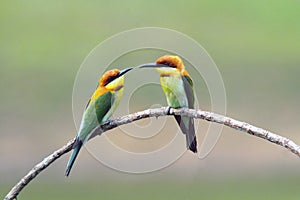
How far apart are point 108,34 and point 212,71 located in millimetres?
6070

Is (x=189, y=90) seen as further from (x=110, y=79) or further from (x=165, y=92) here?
(x=110, y=79)

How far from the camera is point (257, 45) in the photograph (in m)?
8.00

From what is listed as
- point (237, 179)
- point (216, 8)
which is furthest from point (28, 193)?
point (216, 8)

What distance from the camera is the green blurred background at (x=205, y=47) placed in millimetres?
6773

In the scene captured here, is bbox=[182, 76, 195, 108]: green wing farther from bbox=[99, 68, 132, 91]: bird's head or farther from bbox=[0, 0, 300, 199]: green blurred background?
bbox=[0, 0, 300, 199]: green blurred background

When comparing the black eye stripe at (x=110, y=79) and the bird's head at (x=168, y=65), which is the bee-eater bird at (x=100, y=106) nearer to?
the black eye stripe at (x=110, y=79)

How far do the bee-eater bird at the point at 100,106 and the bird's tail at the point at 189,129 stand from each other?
188 millimetres

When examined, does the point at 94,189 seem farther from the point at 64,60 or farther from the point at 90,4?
the point at 90,4

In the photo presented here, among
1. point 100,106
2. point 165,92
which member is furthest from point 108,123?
point 165,92

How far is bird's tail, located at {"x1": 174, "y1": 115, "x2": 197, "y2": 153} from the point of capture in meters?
1.96

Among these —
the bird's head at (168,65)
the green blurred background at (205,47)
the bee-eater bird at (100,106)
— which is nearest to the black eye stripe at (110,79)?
the bee-eater bird at (100,106)

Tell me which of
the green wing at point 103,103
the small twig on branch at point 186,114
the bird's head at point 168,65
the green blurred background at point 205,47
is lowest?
the small twig on branch at point 186,114

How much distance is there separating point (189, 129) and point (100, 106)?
26 cm

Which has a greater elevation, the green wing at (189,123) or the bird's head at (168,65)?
the bird's head at (168,65)
